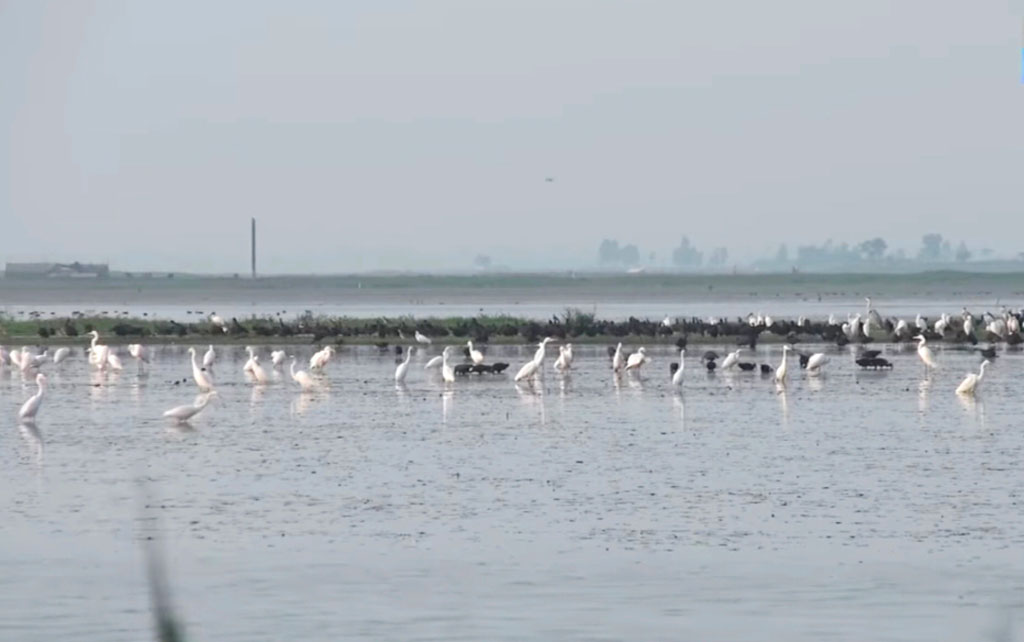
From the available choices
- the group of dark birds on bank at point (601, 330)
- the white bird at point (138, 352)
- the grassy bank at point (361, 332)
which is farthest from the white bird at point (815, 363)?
the white bird at point (138, 352)

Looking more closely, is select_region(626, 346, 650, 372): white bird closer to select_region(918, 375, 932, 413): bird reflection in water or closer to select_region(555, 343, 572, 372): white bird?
select_region(555, 343, 572, 372): white bird

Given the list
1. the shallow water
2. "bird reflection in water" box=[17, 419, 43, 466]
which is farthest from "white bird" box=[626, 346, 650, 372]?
"bird reflection in water" box=[17, 419, 43, 466]

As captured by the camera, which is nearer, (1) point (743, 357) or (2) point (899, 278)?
(1) point (743, 357)

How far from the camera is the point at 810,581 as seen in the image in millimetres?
13508

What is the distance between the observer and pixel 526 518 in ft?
55.1

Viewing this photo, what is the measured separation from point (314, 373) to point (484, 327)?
13.5 meters

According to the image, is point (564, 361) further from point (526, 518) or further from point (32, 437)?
point (526, 518)

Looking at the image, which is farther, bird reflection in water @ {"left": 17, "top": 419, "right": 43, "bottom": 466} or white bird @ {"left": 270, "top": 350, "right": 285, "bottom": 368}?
white bird @ {"left": 270, "top": 350, "right": 285, "bottom": 368}

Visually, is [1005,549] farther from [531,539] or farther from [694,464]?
[694,464]

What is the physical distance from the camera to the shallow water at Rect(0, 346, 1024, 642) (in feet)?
40.4

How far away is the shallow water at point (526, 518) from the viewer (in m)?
12.3

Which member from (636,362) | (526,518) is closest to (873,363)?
(636,362)

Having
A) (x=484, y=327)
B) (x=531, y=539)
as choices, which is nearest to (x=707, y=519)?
(x=531, y=539)

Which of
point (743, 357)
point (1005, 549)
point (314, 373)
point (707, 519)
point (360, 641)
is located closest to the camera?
point (360, 641)
